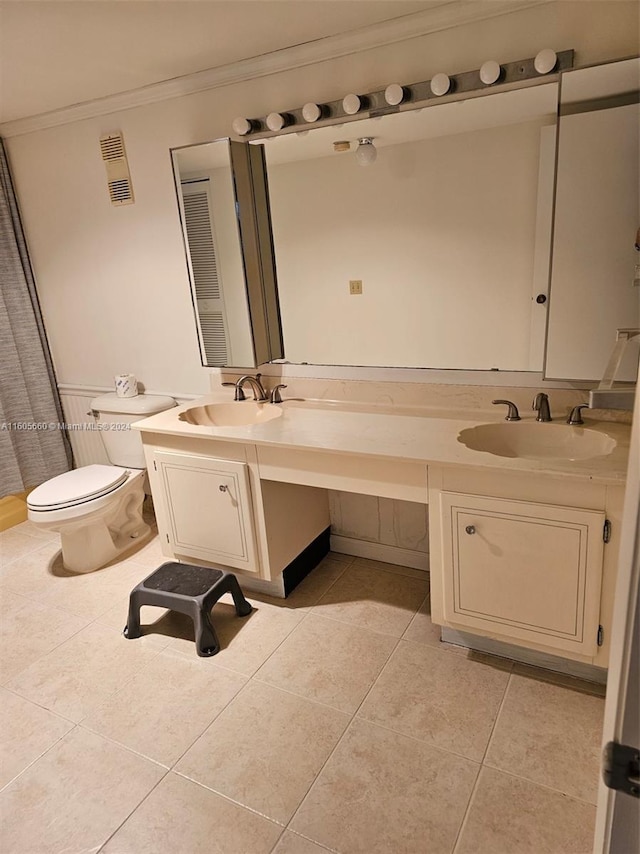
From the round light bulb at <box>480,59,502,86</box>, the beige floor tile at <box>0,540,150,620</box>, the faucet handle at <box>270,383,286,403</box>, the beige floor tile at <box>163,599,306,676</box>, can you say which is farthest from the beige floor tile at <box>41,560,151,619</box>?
the round light bulb at <box>480,59,502,86</box>

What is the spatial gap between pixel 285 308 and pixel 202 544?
1089 mm

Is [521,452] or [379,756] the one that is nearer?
[379,756]

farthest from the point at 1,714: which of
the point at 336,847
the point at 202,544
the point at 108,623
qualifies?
the point at 336,847

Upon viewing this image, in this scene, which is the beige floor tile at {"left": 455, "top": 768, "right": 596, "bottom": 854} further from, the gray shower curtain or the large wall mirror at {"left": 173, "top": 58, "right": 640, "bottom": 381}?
the gray shower curtain

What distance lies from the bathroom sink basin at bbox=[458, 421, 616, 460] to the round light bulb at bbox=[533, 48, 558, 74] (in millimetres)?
1114

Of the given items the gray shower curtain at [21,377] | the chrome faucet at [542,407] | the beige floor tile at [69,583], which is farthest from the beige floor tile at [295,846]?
the gray shower curtain at [21,377]

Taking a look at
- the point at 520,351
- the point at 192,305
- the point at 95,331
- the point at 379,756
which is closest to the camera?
the point at 379,756

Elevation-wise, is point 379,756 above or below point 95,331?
below

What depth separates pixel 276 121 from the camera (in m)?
2.13

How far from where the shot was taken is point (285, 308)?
241 cm

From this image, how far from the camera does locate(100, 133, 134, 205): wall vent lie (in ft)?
8.57

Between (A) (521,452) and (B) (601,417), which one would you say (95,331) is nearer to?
(A) (521,452)

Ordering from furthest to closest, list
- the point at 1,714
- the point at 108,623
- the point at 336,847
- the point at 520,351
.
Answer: the point at 108,623 → the point at 520,351 → the point at 1,714 → the point at 336,847

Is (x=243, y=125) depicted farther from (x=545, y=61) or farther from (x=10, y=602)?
(x=10, y=602)
